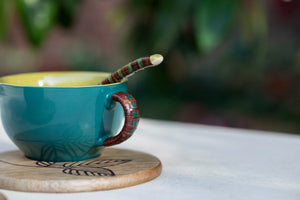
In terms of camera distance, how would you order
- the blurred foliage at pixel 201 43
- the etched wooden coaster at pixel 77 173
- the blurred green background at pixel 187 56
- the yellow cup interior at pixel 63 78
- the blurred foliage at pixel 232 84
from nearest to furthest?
the etched wooden coaster at pixel 77 173 → the yellow cup interior at pixel 63 78 → the blurred foliage at pixel 201 43 → the blurred green background at pixel 187 56 → the blurred foliage at pixel 232 84

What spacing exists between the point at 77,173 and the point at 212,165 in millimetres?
208

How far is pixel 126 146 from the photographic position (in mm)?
816

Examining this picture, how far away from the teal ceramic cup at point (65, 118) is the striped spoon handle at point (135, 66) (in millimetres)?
15

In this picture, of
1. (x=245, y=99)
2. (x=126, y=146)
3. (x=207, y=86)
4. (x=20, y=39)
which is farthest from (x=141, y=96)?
(x=126, y=146)

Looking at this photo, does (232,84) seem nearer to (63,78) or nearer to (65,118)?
(63,78)

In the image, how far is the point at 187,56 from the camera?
2.12 m

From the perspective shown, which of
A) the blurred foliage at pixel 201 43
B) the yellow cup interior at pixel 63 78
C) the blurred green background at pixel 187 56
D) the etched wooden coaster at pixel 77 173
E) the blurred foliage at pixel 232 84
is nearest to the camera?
the etched wooden coaster at pixel 77 173

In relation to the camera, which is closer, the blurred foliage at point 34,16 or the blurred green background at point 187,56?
the blurred foliage at point 34,16

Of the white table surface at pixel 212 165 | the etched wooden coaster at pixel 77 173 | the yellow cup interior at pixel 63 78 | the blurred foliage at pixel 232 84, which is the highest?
the yellow cup interior at pixel 63 78

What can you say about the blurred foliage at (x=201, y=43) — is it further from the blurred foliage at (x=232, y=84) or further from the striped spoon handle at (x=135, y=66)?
the striped spoon handle at (x=135, y=66)

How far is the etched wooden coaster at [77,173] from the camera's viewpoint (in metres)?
0.55

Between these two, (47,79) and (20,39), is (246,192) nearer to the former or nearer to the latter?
(47,79)

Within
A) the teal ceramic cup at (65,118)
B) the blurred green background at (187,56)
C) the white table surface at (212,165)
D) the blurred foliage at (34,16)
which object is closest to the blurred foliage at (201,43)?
the blurred green background at (187,56)

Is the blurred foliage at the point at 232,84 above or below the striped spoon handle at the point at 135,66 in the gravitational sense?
below
